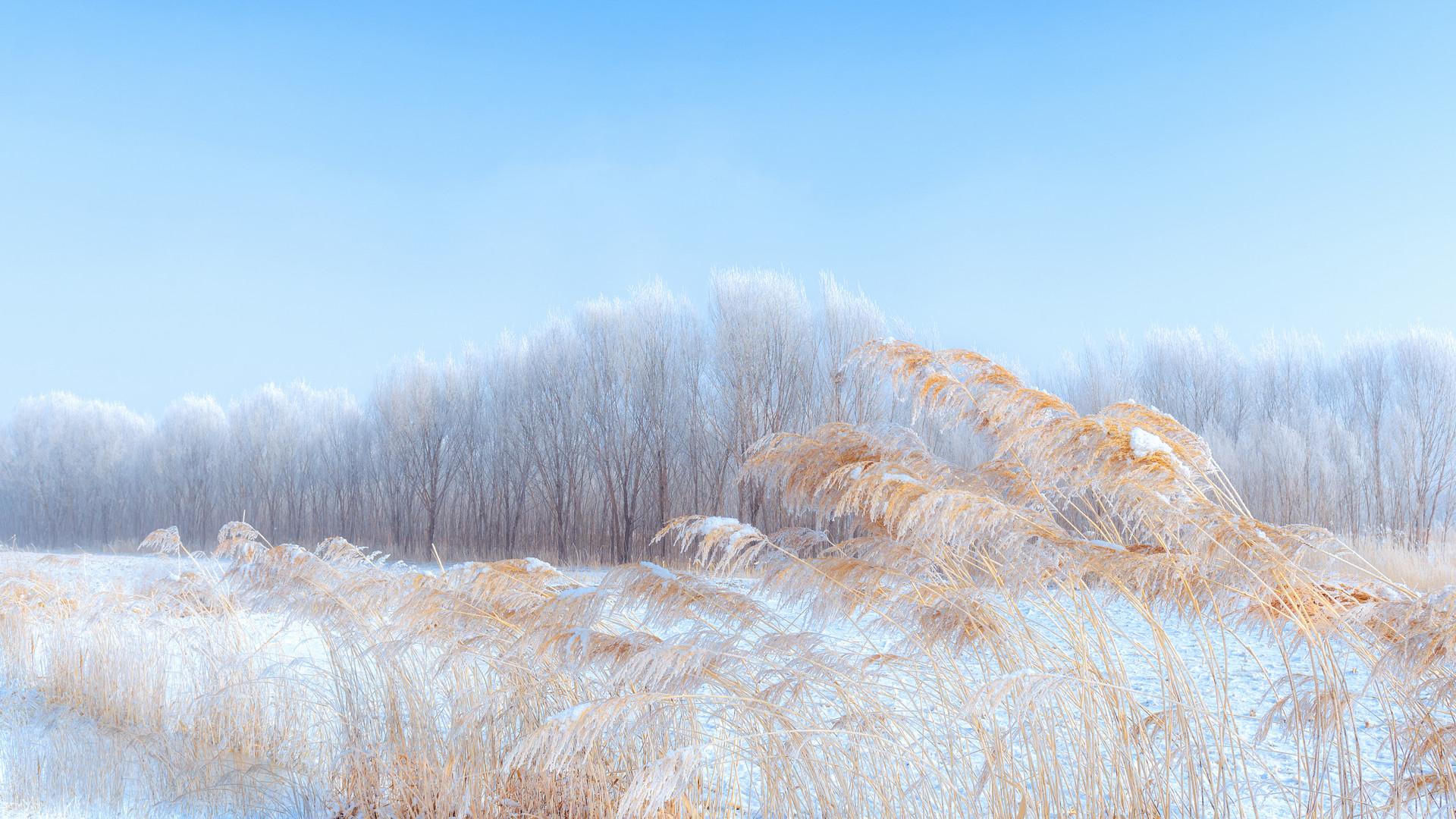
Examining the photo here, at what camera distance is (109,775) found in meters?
4.73

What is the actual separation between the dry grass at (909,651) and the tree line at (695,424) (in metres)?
10.5

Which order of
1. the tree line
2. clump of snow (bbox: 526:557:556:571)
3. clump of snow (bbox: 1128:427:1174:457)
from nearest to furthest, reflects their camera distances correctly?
clump of snow (bbox: 1128:427:1174:457) < clump of snow (bbox: 526:557:556:571) < the tree line

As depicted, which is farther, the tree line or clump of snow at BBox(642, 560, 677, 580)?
the tree line

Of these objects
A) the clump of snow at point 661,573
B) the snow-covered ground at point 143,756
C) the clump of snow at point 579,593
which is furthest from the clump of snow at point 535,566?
the clump of snow at point 661,573

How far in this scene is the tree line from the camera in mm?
16047

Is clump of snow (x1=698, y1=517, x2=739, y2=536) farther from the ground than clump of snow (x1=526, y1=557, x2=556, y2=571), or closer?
farther from the ground

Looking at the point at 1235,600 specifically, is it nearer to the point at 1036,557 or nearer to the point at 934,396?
the point at 1036,557

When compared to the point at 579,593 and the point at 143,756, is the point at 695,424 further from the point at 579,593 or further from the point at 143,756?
the point at 579,593

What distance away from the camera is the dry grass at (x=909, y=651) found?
2455 mm

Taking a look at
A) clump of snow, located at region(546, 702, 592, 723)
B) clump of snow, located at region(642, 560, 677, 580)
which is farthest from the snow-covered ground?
clump of snow, located at region(546, 702, 592, 723)

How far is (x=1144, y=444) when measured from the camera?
2387 mm

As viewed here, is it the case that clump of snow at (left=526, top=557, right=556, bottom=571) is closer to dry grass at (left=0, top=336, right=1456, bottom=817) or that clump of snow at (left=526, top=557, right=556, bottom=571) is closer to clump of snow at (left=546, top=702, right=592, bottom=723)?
dry grass at (left=0, top=336, right=1456, bottom=817)

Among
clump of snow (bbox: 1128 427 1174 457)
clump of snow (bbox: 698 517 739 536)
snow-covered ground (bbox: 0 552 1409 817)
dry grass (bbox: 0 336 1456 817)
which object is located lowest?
snow-covered ground (bbox: 0 552 1409 817)

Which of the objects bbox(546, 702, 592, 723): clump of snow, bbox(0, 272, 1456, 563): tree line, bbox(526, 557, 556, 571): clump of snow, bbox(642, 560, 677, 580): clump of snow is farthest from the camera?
bbox(0, 272, 1456, 563): tree line
